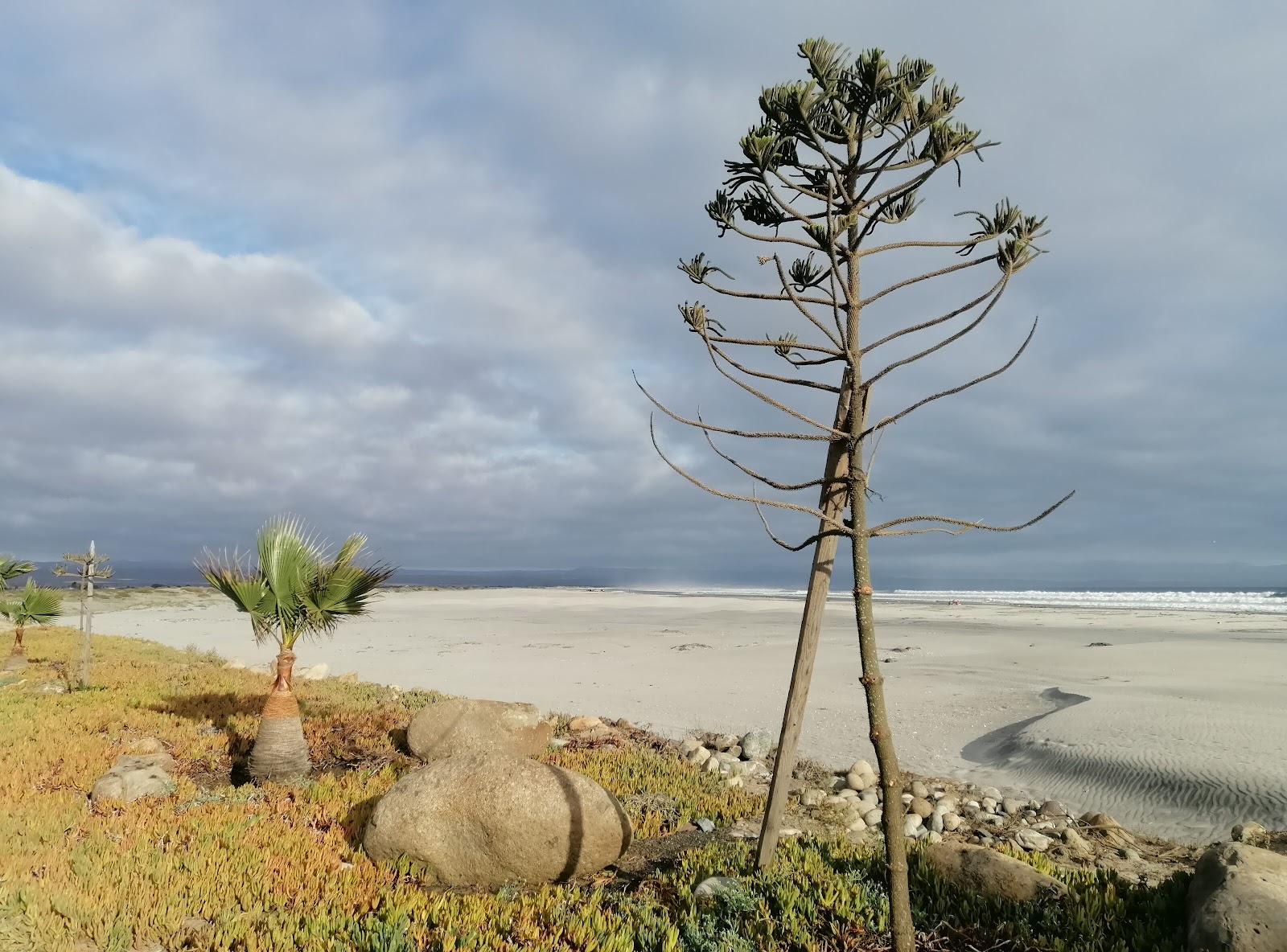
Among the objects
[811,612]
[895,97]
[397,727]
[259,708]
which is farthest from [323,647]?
[895,97]

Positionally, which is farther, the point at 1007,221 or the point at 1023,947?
the point at 1023,947

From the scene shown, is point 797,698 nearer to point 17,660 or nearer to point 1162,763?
point 1162,763

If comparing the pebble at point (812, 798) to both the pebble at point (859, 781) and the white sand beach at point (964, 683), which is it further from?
the white sand beach at point (964, 683)

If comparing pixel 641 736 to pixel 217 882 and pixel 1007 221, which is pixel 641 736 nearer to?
pixel 217 882

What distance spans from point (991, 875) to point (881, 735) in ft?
10.4

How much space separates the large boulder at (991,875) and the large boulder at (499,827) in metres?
3.15

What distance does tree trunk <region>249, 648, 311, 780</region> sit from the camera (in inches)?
390

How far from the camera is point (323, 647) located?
34.2 meters

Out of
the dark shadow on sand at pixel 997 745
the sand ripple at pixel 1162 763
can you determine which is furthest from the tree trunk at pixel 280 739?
the dark shadow on sand at pixel 997 745

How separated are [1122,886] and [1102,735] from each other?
877 centimetres

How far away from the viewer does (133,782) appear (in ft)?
29.8

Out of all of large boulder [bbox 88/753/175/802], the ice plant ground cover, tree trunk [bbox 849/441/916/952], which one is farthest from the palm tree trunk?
tree trunk [bbox 849/441/916/952]

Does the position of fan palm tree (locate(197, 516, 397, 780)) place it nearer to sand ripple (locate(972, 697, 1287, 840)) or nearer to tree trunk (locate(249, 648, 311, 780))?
tree trunk (locate(249, 648, 311, 780))

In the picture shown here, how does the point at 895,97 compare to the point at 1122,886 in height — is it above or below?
above
